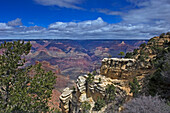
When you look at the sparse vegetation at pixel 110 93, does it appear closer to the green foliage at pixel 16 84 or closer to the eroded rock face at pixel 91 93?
the eroded rock face at pixel 91 93

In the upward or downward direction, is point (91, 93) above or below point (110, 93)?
below

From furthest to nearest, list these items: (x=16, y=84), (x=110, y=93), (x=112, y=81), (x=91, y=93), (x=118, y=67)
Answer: (x=91, y=93) < (x=118, y=67) < (x=112, y=81) < (x=110, y=93) < (x=16, y=84)

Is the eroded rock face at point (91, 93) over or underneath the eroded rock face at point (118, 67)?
underneath

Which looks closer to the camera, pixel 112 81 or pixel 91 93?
pixel 112 81

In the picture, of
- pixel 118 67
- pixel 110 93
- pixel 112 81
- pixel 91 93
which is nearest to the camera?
pixel 110 93

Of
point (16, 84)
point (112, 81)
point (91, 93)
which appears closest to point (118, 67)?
point (112, 81)

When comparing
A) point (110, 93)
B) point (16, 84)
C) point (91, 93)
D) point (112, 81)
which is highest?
point (16, 84)

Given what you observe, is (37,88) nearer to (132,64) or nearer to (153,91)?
(153,91)

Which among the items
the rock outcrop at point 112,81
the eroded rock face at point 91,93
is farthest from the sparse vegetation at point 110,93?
Answer: the rock outcrop at point 112,81

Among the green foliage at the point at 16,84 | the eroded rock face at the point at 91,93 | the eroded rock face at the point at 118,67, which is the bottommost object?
the eroded rock face at the point at 91,93

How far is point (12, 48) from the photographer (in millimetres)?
13531

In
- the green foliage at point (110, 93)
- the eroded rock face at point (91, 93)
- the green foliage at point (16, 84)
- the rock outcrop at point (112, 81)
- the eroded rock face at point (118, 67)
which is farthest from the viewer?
the eroded rock face at point (118, 67)

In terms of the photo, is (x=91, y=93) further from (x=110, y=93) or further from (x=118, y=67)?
(x=118, y=67)

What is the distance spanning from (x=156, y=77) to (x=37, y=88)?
22.5 m
